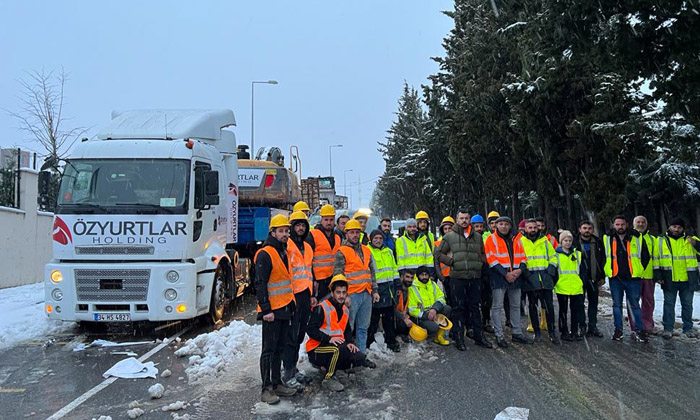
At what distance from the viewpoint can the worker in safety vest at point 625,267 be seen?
7.28 meters

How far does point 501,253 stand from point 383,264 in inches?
67.7

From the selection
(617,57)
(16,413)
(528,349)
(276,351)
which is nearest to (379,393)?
(276,351)

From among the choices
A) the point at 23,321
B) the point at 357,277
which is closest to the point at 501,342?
the point at 357,277

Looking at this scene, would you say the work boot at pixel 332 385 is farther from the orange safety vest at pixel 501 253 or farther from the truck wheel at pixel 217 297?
the truck wheel at pixel 217 297

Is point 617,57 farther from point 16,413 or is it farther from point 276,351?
point 16,413

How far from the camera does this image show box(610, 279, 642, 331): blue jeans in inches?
286

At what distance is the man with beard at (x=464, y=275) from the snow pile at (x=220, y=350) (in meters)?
2.81

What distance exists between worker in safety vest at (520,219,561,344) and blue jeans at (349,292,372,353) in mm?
2537

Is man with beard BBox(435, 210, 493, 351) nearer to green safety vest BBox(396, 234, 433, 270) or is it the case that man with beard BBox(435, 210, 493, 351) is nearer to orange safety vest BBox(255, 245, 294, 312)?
green safety vest BBox(396, 234, 433, 270)

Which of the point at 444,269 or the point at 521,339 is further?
the point at 444,269

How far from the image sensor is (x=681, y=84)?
733cm

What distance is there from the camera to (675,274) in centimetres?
733

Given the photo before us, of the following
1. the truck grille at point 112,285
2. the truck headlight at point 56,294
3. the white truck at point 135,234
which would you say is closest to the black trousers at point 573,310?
the white truck at point 135,234

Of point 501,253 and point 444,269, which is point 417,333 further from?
point 501,253
